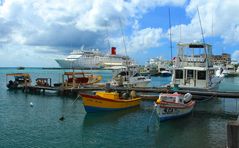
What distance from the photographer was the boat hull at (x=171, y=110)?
2541cm

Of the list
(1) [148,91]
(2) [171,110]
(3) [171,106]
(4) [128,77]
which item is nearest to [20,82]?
(4) [128,77]

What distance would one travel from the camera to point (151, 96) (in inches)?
1527

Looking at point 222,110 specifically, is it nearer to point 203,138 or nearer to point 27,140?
point 203,138

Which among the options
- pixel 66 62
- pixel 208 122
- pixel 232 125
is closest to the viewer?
pixel 232 125

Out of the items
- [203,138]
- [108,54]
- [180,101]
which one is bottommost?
[203,138]

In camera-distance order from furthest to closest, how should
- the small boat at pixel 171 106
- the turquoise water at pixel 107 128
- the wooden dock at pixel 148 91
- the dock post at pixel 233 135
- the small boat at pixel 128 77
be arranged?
Result: the small boat at pixel 128 77
the wooden dock at pixel 148 91
the small boat at pixel 171 106
the turquoise water at pixel 107 128
the dock post at pixel 233 135

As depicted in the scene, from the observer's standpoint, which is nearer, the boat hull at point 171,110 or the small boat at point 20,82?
the boat hull at point 171,110

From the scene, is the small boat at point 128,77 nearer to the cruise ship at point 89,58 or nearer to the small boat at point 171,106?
the small boat at point 171,106

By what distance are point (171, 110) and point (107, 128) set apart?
532cm

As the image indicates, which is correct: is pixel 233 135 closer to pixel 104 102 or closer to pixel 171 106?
pixel 171 106

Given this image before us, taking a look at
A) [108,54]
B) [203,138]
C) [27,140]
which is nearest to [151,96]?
[203,138]

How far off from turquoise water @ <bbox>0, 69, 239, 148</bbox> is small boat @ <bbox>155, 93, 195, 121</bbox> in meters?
0.52

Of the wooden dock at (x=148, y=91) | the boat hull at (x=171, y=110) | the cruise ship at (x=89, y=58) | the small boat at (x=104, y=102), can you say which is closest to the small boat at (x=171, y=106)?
the boat hull at (x=171, y=110)

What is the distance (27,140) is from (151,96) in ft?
67.3
